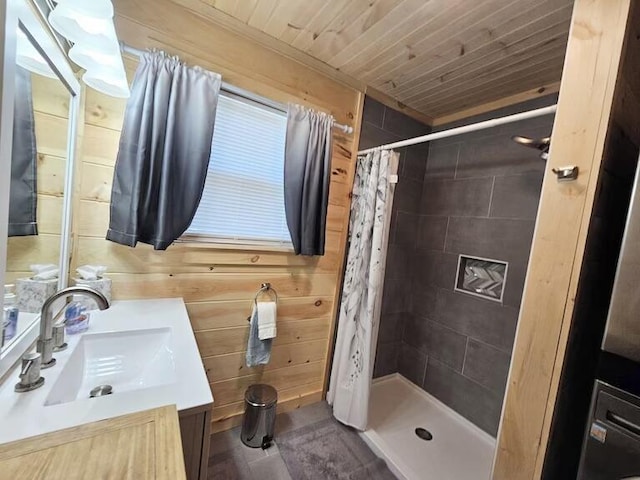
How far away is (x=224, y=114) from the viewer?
1516mm

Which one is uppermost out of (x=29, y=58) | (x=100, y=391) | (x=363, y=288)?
(x=29, y=58)

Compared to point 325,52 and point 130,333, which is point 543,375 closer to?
point 130,333

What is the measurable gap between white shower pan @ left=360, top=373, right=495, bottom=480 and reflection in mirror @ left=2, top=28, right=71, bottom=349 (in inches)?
73.2

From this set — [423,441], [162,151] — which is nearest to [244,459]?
[423,441]

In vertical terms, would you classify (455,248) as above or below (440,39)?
below

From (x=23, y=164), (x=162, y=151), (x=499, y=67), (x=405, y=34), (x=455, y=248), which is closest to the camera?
(x=23, y=164)

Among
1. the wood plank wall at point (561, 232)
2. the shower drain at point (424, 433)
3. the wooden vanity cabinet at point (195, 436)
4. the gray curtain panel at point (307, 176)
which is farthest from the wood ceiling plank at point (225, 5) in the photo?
the shower drain at point (424, 433)

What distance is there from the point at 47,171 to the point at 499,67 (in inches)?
90.2

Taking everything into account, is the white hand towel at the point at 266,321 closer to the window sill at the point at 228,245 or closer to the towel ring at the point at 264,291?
the towel ring at the point at 264,291

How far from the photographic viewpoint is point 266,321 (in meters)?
1.62

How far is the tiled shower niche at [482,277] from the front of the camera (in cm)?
191

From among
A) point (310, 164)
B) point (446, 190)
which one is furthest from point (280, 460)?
point (446, 190)

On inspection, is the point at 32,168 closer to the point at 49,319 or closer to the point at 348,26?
the point at 49,319

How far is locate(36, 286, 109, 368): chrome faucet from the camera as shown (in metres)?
0.77
